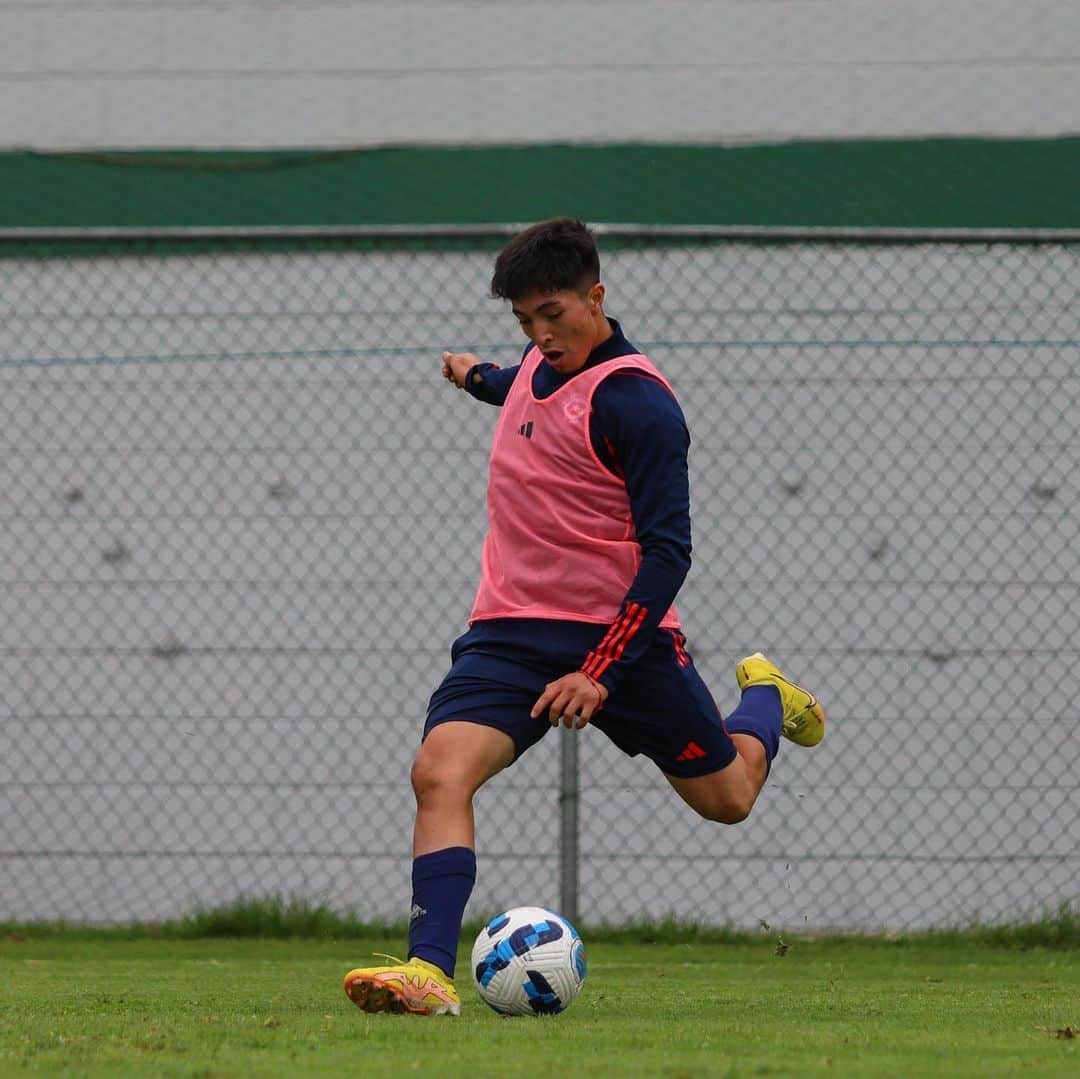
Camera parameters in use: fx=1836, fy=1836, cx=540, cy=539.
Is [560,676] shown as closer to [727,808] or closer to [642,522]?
[642,522]

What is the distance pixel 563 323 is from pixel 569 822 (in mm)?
2661

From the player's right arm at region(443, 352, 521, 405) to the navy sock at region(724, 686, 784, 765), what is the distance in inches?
40.9

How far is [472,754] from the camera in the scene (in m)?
3.97

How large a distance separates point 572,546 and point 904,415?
3083 mm

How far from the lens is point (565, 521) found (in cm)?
420

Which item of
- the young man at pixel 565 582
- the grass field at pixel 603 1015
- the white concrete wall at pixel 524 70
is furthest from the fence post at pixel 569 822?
the white concrete wall at pixel 524 70

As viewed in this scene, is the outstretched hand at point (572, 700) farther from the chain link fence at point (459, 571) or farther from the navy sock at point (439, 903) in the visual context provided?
the chain link fence at point (459, 571)

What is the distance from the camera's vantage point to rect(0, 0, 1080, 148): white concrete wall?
736 cm

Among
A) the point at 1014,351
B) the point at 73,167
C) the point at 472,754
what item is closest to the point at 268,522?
the point at 73,167

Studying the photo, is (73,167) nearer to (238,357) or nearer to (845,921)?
(238,357)

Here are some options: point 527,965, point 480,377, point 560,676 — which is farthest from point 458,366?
point 527,965

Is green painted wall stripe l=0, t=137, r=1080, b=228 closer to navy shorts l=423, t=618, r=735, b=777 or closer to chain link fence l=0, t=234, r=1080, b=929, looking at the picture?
chain link fence l=0, t=234, r=1080, b=929

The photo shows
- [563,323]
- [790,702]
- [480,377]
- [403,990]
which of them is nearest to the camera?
[403,990]

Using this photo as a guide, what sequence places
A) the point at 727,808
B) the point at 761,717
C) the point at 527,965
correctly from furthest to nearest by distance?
the point at 761,717 → the point at 727,808 → the point at 527,965
